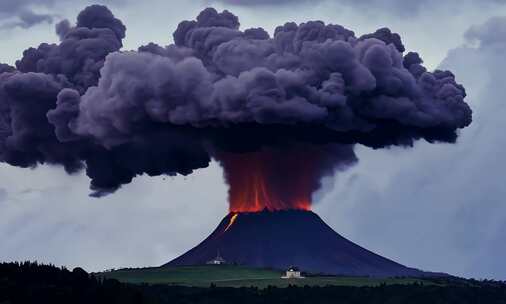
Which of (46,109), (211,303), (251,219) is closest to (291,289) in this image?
(211,303)

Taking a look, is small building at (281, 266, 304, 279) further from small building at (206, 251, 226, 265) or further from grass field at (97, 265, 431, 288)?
small building at (206, 251, 226, 265)

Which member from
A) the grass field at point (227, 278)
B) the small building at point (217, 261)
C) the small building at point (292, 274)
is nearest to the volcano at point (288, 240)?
the small building at point (217, 261)

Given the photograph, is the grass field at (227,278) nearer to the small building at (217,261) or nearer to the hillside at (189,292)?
the hillside at (189,292)

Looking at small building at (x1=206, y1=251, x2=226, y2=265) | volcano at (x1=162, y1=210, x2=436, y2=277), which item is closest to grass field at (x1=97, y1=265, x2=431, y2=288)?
small building at (x1=206, y1=251, x2=226, y2=265)

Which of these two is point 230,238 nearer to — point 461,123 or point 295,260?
point 295,260

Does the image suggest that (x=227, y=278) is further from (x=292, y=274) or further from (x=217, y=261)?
(x=217, y=261)

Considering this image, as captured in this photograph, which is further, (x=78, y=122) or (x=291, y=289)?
(x=78, y=122)

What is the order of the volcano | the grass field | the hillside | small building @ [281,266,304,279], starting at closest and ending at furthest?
the hillside < the grass field < small building @ [281,266,304,279] < the volcano

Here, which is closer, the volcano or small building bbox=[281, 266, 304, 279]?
small building bbox=[281, 266, 304, 279]
